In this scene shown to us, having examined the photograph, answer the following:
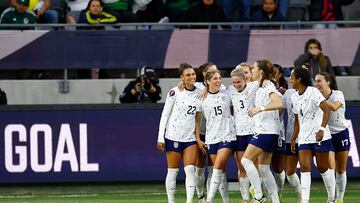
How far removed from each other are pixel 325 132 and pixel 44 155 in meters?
6.55

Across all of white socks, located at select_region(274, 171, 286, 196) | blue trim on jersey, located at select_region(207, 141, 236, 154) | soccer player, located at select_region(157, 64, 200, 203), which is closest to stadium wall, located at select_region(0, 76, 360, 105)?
white socks, located at select_region(274, 171, 286, 196)

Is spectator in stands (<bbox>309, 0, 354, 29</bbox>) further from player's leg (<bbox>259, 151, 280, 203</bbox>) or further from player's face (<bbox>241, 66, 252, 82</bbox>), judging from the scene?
player's leg (<bbox>259, 151, 280, 203</bbox>)

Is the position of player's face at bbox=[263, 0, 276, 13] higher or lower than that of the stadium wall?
higher

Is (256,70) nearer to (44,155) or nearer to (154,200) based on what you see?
(154,200)

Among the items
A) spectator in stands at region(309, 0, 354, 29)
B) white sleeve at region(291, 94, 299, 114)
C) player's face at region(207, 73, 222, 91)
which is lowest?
white sleeve at region(291, 94, 299, 114)

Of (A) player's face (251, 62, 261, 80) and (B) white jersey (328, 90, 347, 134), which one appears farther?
(B) white jersey (328, 90, 347, 134)

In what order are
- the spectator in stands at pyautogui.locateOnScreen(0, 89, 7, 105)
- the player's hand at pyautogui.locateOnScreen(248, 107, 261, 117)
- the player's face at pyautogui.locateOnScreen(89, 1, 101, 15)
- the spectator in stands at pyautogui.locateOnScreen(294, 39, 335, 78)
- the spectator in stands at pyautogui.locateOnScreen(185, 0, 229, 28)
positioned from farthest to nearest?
the spectator in stands at pyautogui.locateOnScreen(185, 0, 229, 28), the player's face at pyautogui.locateOnScreen(89, 1, 101, 15), the spectator in stands at pyautogui.locateOnScreen(0, 89, 7, 105), the spectator in stands at pyautogui.locateOnScreen(294, 39, 335, 78), the player's hand at pyautogui.locateOnScreen(248, 107, 261, 117)

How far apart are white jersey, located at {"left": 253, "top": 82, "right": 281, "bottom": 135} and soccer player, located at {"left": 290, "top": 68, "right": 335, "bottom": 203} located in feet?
1.09

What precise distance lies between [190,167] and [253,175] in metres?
0.99

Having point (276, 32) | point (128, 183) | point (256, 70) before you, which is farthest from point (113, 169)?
point (256, 70)

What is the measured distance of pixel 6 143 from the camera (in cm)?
2320

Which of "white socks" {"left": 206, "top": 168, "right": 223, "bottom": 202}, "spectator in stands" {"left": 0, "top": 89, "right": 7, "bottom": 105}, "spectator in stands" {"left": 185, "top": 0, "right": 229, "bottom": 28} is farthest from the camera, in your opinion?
"spectator in stands" {"left": 185, "top": 0, "right": 229, "bottom": 28}

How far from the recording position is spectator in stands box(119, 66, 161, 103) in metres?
23.2

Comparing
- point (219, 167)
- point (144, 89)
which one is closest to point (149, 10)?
point (144, 89)
